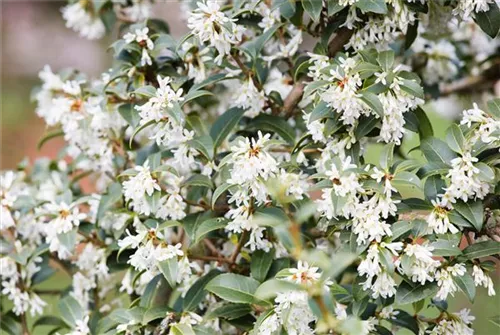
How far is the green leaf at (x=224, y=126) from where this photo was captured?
1267 mm

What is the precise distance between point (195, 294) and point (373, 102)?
443mm

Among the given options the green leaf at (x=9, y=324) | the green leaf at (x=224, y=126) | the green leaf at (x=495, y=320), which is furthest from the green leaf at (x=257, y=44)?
the green leaf at (x=9, y=324)

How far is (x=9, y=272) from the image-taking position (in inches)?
54.9

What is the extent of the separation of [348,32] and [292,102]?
0.17 m

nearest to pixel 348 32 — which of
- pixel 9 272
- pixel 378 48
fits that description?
pixel 378 48

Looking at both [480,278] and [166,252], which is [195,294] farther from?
[480,278]

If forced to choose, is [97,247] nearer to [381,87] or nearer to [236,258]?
[236,258]

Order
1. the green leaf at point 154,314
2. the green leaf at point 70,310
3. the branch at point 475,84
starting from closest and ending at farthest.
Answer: the green leaf at point 154,314, the green leaf at point 70,310, the branch at point 475,84

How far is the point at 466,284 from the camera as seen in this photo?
1020 mm

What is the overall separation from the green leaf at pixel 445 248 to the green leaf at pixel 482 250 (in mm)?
41

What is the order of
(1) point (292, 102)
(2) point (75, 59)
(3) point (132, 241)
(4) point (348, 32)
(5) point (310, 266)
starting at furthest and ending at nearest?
1. (2) point (75, 59)
2. (1) point (292, 102)
3. (4) point (348, 32)
4. (3) point (132, 241)
5. (5) point (310, 266)

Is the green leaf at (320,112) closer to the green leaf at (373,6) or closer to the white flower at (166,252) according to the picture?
the green leaf at (373,6)

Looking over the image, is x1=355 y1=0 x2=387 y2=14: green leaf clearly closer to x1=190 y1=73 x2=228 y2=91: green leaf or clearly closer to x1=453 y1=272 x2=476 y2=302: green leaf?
x1=190 y1=73 x2=228 y2=91: green leaf

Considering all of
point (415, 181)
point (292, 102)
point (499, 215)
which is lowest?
point (499, 215)
